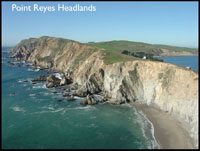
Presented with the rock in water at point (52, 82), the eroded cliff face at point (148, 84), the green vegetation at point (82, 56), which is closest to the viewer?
the eroded cliff face at point (148, 84)

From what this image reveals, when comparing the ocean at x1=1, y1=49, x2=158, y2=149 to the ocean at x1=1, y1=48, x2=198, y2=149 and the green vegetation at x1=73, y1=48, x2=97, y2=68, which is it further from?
the green vegetation at x1=73, y1=48, x2=97, y2=68

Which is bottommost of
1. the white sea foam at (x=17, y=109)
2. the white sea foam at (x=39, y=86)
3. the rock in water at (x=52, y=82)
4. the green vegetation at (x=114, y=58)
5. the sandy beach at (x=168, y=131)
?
the sandy beach at (x=168, y=131)

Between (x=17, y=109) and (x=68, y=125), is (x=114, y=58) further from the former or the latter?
(x=17, y=109)

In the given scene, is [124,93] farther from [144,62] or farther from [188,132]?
[188,132]

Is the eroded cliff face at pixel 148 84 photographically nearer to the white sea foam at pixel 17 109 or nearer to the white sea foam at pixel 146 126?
the white sea foam at pixel 146 126

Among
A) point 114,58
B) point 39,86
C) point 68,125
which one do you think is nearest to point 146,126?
point 68,125

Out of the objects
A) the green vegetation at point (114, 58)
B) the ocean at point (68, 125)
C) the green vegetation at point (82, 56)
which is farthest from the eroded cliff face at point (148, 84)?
the ocean at point (68, 125)

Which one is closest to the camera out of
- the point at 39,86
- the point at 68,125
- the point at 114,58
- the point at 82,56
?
the point at 68,125
